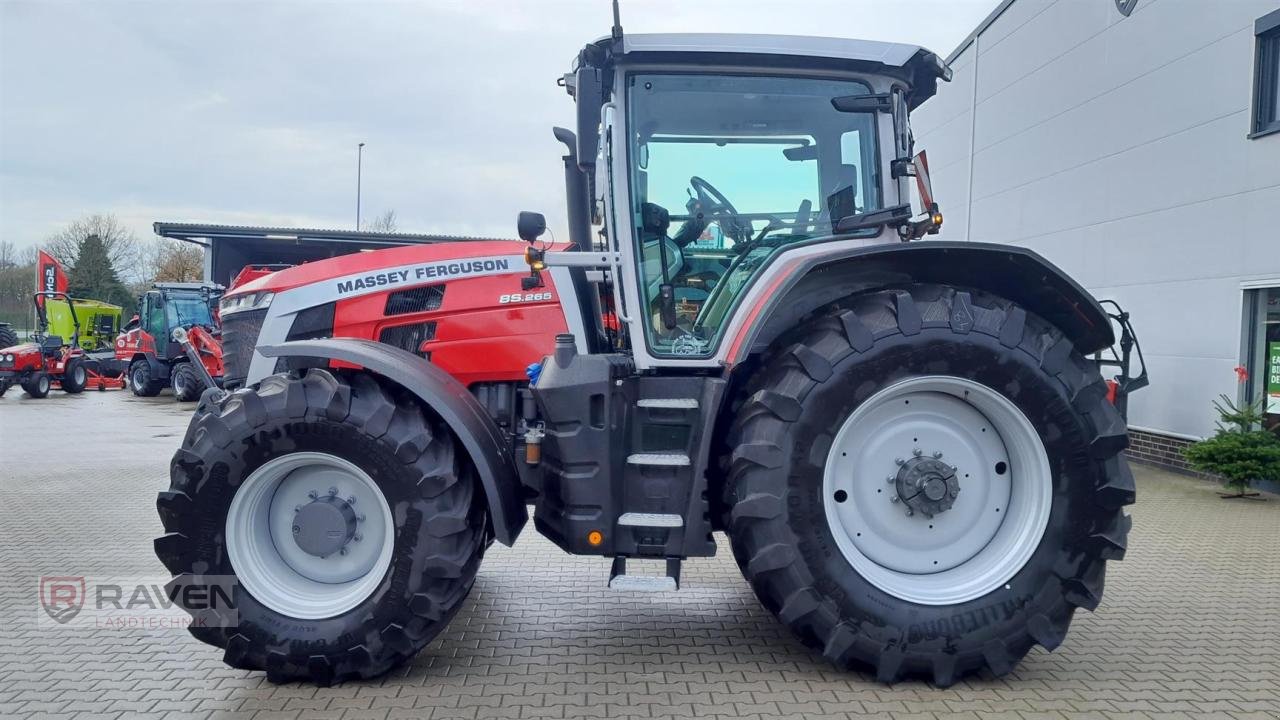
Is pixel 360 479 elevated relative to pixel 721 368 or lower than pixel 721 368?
lower

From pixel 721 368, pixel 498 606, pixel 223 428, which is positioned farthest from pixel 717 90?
pixel 498 606

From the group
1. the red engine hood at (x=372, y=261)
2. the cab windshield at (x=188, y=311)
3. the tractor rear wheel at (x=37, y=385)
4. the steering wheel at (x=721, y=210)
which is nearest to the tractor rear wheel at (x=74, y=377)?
the tractor rear wheel at (x=37, y=385)

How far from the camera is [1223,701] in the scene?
3424 mm

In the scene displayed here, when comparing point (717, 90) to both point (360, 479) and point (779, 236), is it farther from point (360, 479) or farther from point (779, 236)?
point (360, 479)

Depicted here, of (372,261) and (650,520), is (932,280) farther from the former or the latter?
(372,261)

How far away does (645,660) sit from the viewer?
3844mm

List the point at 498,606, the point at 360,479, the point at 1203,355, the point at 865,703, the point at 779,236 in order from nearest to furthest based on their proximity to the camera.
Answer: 1. the point at 865,703
2. the point at 360,479
3. the point at 779,236
4. the point at 498,606
5. the point at 1203,355

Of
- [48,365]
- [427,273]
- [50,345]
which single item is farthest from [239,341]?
[48,365]

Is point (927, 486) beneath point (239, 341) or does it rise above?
beneath

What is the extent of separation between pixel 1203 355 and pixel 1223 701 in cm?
695

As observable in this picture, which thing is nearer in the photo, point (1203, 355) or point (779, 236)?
point (779, 236)

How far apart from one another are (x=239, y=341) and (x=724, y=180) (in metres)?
2.59

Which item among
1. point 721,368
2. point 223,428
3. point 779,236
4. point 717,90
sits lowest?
point 223,428

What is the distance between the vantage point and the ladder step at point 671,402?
12.2ft
